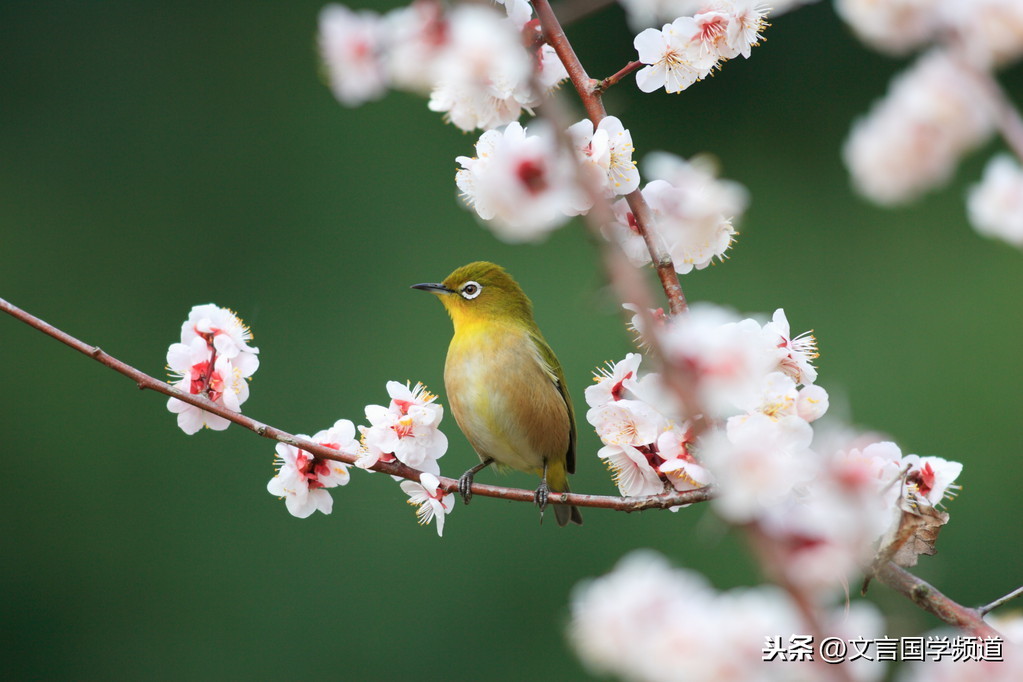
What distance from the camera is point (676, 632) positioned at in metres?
1.10

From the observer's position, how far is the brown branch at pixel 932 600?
1.37 m

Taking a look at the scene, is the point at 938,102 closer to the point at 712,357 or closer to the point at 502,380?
the point at 502,380

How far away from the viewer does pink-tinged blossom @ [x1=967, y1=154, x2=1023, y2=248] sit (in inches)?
98.5

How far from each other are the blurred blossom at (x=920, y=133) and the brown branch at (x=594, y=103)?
0.82 meters

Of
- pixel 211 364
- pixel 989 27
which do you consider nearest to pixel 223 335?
pixel 211 364

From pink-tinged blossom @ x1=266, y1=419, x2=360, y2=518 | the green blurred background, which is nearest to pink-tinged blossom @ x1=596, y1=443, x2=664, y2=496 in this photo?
pink-tinged blossom @ x1=266, y1=419, x2=360, y2=518

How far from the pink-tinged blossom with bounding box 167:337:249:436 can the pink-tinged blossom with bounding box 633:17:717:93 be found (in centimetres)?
88

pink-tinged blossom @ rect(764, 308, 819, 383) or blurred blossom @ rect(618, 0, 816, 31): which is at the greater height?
blurred blossom @ rect(618, 0, 816, 31)

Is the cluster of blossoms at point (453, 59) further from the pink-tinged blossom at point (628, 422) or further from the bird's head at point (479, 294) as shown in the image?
the bird's head at point (479, 294)

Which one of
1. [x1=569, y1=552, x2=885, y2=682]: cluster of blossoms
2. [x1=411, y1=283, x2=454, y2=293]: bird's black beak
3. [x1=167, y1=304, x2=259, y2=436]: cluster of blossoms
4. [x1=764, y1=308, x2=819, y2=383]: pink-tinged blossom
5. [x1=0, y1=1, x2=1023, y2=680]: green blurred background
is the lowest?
[x1=0, y1=1, x2=1023, y2=680]: green blurred background

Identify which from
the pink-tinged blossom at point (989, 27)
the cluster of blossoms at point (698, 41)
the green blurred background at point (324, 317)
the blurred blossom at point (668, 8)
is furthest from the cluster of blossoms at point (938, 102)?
the green blurred background at point (324, 317)

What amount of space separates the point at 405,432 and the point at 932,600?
0.95 meters

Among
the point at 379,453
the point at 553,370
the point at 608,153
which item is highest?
the point at 608,153

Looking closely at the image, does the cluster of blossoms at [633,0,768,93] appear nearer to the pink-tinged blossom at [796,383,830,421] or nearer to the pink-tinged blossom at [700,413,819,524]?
the pink-tinged blossom at [796,383,830,421]
